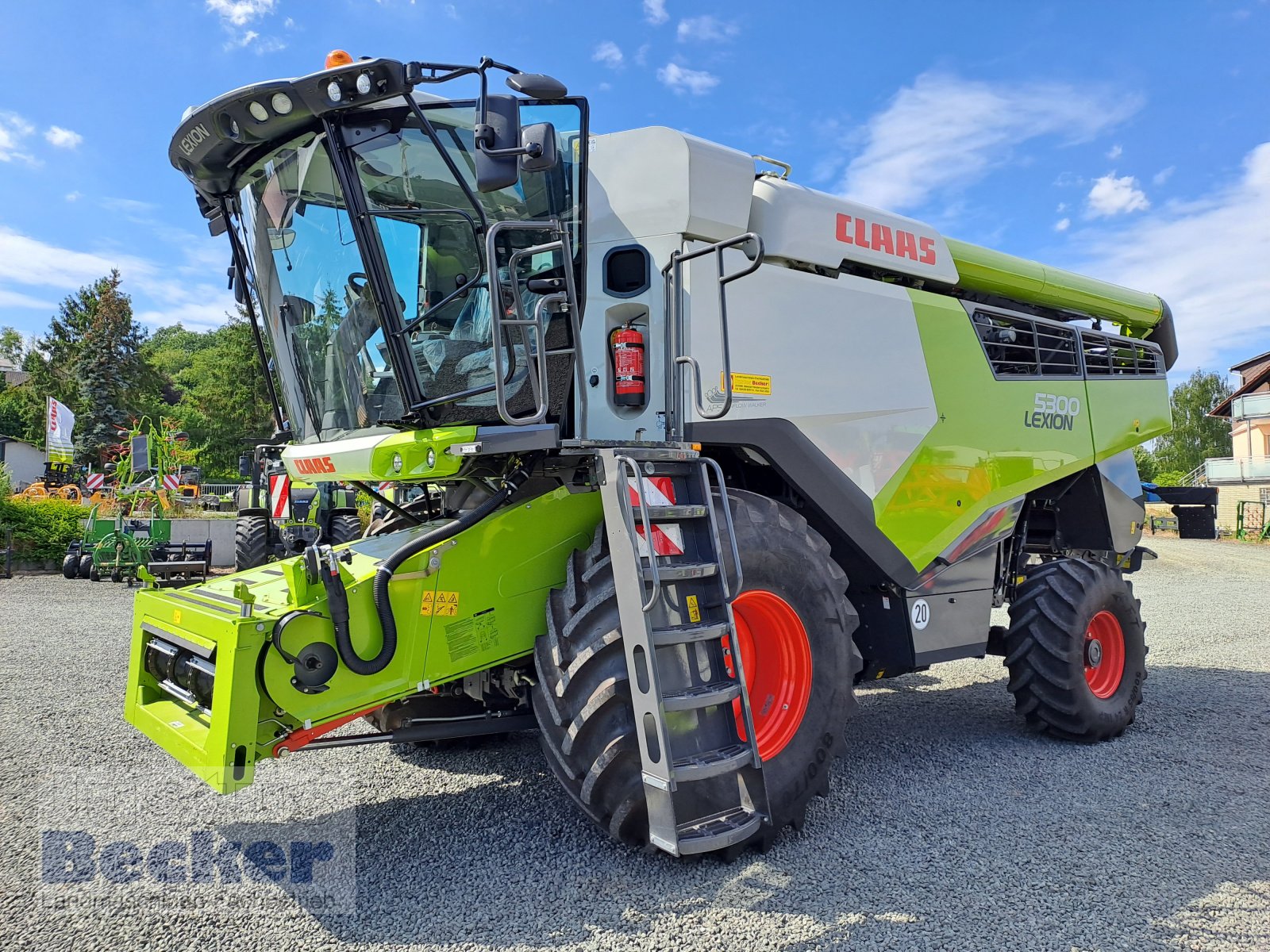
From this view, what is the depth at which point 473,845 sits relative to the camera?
333 cm

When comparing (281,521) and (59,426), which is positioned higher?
Result: (59,426)

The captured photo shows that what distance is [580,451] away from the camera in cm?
340

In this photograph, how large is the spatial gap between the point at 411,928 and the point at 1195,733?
4.81 meters

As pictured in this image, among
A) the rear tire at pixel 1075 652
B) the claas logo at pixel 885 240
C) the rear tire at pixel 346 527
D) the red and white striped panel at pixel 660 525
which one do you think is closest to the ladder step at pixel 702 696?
the red and white striped panel at pixel 660 525

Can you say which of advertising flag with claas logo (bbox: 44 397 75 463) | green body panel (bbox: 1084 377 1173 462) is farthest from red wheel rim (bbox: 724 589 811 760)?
advertising flag with claas logo (bbox: 44 397 75 463)

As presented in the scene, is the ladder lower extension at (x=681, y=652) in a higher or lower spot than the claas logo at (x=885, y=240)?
lower

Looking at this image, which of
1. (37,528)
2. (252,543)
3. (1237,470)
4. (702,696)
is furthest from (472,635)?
(1237,470)

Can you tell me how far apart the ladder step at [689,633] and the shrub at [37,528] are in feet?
52.2

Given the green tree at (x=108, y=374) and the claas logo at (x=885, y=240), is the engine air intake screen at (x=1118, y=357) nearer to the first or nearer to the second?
the claas logo at (x=885, y=240)

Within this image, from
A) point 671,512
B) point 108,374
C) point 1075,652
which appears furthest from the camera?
point 108,374

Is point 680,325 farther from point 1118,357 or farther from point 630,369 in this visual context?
point 1118,357

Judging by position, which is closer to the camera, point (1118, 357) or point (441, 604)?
point (441, 604)

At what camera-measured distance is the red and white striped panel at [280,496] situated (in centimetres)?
984

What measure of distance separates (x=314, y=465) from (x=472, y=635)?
124 cm
